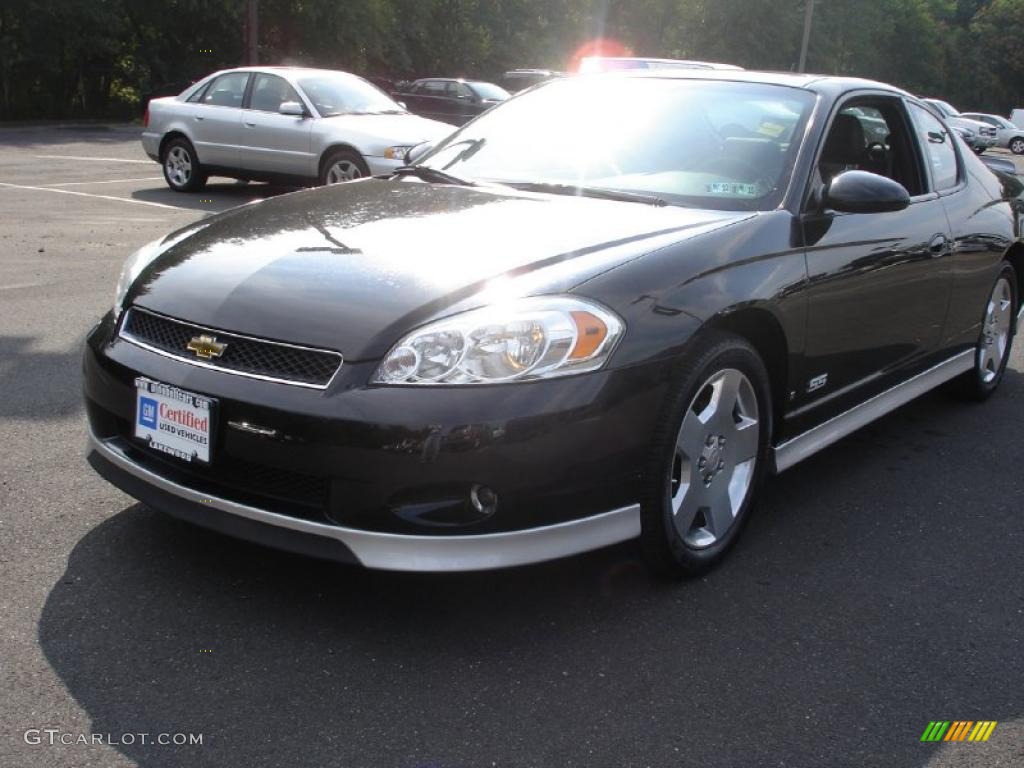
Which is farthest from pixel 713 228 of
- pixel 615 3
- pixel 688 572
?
pixel 615 3

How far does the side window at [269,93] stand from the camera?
41.2 ft

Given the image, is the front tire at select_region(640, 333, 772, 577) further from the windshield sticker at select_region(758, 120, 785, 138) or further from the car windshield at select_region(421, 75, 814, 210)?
the windshield sticker at select_region(758, 120, 785, 138)

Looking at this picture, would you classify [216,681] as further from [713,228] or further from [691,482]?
[713,228]

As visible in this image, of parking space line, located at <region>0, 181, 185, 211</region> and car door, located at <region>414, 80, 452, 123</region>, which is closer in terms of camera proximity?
parking space line, located at <region>0, 181, 185, 211</region>

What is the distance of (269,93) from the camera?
1267 centimetres

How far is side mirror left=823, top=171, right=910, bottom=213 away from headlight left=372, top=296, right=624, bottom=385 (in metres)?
1.26

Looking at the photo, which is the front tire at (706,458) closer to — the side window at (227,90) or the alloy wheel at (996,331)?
the alloy wheel at (996,331)

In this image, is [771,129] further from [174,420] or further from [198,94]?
[198,94]

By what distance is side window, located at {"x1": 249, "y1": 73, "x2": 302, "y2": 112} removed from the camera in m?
12.6

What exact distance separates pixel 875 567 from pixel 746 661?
2.85ft

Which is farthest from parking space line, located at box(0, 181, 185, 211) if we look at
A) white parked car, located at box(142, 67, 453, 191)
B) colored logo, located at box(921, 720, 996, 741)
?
colored logo, located at box(921, 720, 996, 741)

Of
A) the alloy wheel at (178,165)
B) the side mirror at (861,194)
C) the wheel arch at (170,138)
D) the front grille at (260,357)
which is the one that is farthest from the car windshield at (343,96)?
the front grille at (260,357)

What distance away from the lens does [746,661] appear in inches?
113

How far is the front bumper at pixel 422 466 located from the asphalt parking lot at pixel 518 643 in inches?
11.3
